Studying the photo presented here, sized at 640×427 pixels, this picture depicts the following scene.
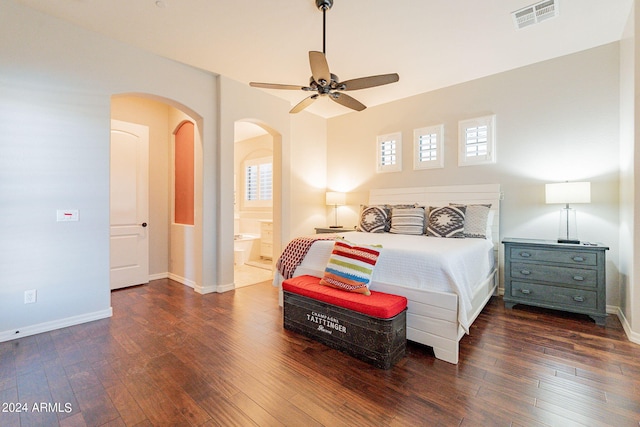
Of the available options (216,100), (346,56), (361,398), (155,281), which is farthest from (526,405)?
(155,281)

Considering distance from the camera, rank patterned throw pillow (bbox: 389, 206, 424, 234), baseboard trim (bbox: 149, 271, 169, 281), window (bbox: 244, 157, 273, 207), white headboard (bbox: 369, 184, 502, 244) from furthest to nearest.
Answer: window (bbox: 244, 157, 273, 207) < baseboard trim (bbox: 149, 271, 169, 281) < patterned throw pillow (bbox: 389, 206, 424, 234) < white headboard (bbox: 369, 184, 502, 244)

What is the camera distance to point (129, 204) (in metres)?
4.38

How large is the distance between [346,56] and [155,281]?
4.40 m

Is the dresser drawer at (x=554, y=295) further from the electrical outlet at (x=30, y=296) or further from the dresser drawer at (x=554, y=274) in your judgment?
the electrical outlet at (x=30, y=296)

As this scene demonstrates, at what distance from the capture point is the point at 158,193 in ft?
15.7

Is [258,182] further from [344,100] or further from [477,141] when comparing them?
[477,141]

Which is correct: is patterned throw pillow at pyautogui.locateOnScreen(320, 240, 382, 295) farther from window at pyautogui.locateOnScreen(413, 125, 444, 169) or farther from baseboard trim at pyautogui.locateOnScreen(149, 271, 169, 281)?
baseboard trim at pyautogui.locateOnScreen(149, 271, 169, 281)

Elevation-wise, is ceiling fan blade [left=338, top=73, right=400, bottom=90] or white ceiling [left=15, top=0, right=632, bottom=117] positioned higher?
white ceiling [left=15, top=0, right=632, bottom=117]

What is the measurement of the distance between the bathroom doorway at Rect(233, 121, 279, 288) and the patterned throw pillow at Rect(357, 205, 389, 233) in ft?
7.36

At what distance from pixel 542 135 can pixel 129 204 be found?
583cm

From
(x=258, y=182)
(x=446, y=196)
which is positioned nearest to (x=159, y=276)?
(x=258, y=182)

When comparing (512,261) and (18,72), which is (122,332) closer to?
(18,72)

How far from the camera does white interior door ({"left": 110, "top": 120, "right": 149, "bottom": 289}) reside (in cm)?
421

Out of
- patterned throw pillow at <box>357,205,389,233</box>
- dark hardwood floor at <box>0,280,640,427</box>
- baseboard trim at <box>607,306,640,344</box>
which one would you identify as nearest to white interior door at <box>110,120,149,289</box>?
dark hardwood floor at <box>0,280,640,427</box>
